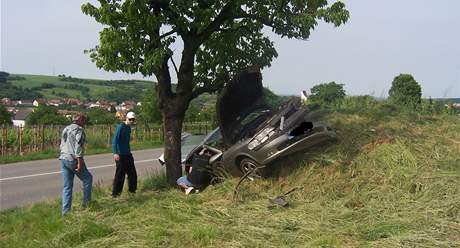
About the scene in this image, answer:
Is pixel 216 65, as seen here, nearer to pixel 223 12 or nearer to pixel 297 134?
pixel 223 12

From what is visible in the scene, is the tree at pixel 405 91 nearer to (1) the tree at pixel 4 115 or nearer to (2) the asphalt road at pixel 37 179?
(2) the asphalt road at pixel 37 179

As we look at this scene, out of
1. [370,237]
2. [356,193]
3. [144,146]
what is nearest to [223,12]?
[356,193]

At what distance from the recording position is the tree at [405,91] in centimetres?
1063

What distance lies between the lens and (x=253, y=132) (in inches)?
289

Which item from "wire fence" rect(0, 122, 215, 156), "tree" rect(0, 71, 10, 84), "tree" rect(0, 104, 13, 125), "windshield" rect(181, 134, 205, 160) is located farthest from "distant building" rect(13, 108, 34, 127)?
"windshield" rect(181, 134, 205, 160)

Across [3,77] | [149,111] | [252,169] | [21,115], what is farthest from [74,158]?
[3,77]

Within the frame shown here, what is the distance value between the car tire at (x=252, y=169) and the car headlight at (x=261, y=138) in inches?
7.9

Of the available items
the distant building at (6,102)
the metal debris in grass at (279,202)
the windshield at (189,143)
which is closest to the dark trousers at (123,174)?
the windshield at (189,143)

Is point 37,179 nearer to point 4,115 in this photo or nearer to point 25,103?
point 4,115

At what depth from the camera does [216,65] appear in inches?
364

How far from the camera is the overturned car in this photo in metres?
6.49

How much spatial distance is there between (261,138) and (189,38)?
2616mm

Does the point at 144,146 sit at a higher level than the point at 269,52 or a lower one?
lower

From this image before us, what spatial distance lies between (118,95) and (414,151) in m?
67.8
